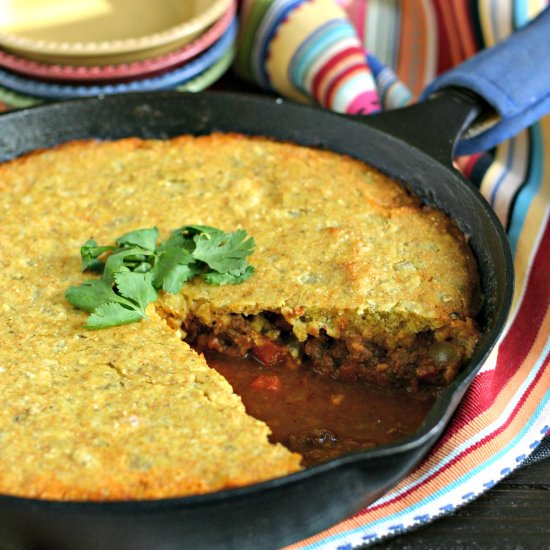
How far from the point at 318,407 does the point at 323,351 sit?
25 centimetres

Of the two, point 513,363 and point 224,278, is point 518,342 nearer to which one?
point 513,363

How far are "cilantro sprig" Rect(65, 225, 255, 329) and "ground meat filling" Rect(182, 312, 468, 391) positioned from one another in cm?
19

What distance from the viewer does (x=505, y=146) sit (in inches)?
168

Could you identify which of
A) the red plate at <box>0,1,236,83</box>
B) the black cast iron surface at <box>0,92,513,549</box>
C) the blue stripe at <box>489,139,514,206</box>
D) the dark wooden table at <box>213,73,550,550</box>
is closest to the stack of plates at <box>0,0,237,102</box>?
the red plate at <box>0,1,236,83</box>

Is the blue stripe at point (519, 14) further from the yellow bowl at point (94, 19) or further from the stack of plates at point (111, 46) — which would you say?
the yellow bowl at point (94, 19)

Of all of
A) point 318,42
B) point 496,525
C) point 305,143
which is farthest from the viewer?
point 318,42

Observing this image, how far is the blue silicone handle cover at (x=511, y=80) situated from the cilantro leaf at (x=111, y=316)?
1.63 metres

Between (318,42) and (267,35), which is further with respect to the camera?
(267,35)

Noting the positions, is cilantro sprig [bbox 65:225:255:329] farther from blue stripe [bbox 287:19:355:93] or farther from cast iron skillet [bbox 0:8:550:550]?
blue stripe [bbox 287:19:355:93]

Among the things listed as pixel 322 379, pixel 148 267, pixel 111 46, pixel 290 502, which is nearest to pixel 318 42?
pixel 111 46

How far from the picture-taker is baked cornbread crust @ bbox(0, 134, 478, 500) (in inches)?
98.4

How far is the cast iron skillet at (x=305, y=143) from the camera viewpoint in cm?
227

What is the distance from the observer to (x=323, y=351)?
325cm

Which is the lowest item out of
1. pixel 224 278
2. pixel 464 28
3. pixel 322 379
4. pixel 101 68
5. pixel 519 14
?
pixel 322 379
